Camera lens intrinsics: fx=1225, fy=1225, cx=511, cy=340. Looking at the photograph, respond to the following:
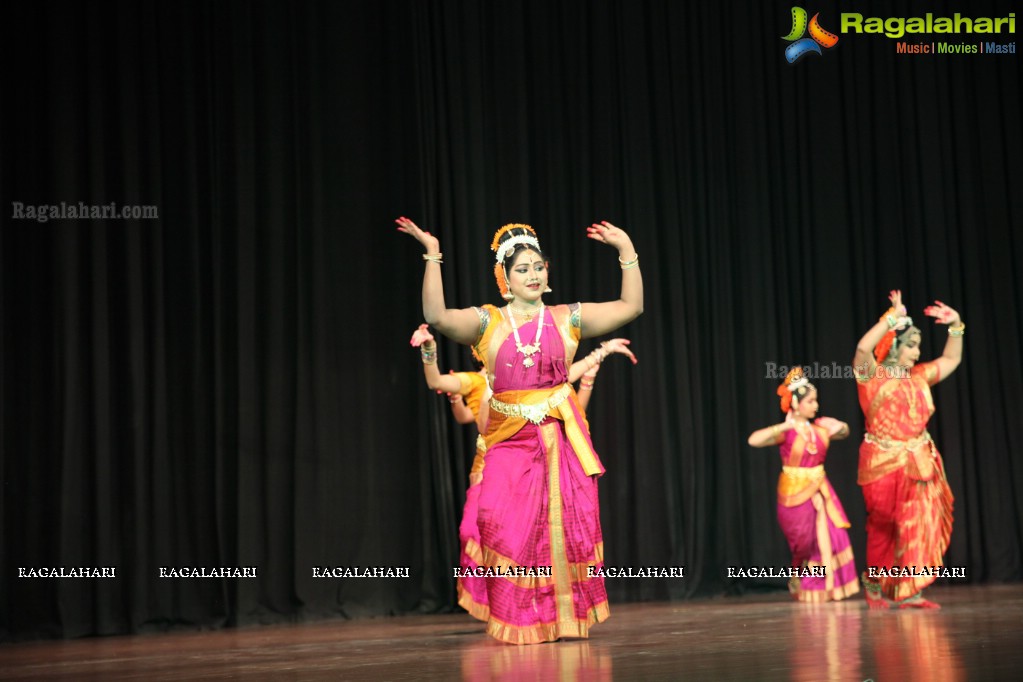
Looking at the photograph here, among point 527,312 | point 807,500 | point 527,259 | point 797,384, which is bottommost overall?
point 807,500

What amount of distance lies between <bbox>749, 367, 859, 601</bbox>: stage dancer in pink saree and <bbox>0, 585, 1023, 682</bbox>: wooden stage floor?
1.60 ft

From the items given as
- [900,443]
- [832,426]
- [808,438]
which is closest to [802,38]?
[832,426]

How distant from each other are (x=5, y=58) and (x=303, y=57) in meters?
1.60

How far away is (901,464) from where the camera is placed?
18.6 feet

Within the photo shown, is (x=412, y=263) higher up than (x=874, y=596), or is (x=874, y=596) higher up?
(x=412, y=263)

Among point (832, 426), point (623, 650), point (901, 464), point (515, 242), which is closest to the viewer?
point (623, 650)

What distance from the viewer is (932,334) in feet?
27.3

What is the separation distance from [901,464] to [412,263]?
3.01 m

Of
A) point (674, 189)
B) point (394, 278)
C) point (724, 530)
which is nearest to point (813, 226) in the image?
point (674, 189)

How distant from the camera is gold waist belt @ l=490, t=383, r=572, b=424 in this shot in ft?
14.3

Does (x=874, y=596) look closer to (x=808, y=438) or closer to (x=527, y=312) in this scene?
(x=808, y=438)

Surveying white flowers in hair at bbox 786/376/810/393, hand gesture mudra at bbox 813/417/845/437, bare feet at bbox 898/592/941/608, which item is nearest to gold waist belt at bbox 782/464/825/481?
hand gesture mudra at bbox 813/417/845/437

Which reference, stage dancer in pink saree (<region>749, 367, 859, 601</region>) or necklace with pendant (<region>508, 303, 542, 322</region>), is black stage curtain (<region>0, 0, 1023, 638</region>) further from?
necklace with pendant (<region>508, 303, 542, 322</region>)

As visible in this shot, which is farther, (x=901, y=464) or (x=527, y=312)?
(x=901, y=464)
